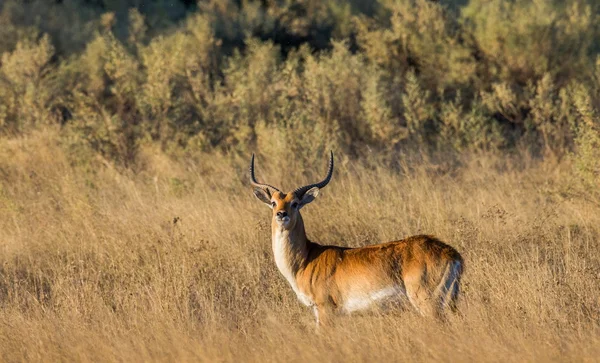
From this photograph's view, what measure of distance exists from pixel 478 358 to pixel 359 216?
14.6 feet

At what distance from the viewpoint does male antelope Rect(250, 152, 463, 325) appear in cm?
642

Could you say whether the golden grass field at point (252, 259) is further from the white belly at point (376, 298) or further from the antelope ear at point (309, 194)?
the antelope ear at point (309, 194)

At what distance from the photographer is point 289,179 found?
493 inches

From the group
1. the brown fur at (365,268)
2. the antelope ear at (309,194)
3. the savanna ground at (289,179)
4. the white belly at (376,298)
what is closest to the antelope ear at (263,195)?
the brown fur at (365,268)

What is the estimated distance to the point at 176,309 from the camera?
7.29 m

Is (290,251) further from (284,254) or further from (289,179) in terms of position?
(289,179)

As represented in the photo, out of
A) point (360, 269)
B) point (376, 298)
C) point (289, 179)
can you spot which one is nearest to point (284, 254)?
point (360, 269)

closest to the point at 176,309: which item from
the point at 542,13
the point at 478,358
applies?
the point at 478,358

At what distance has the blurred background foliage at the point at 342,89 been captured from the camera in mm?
14805

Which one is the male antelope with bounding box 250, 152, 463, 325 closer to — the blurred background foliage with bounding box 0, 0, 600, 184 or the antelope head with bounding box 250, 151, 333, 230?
the antelope head with bounding box 250, 151, 333, 230

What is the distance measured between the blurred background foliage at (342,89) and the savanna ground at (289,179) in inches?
2.2

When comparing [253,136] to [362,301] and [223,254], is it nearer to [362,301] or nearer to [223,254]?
[223,254]

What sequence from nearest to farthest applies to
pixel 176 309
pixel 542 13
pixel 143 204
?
pixel 176 309
pixel 143 204
pixel 542 13

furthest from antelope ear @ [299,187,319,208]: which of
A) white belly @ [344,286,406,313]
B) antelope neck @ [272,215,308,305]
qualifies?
white belly @ [344,286,406,313]
